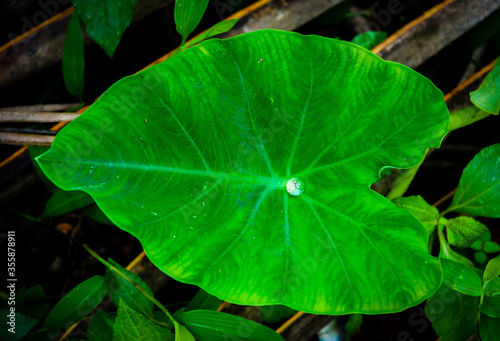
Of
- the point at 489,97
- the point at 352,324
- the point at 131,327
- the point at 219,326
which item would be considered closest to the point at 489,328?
the point at 352,324

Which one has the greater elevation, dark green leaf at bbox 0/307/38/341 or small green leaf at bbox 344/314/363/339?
dark green leaf at bbox 0/307/38/341

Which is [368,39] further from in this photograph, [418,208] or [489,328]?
[489,328]

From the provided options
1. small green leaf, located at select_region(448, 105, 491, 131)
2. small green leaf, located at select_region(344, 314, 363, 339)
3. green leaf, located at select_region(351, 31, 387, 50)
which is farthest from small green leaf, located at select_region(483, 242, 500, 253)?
green leaf, located at select_region(351, 31, 387, 50)

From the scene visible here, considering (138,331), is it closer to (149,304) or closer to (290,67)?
Answer: (149,304)

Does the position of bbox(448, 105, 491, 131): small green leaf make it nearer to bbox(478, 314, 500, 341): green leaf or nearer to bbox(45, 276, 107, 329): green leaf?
bbox(478, 314, 500, 341): green leaf

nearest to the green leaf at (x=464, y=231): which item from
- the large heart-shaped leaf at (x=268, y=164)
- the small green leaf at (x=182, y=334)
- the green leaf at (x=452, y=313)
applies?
the green leaf at (x=452, y=313)
